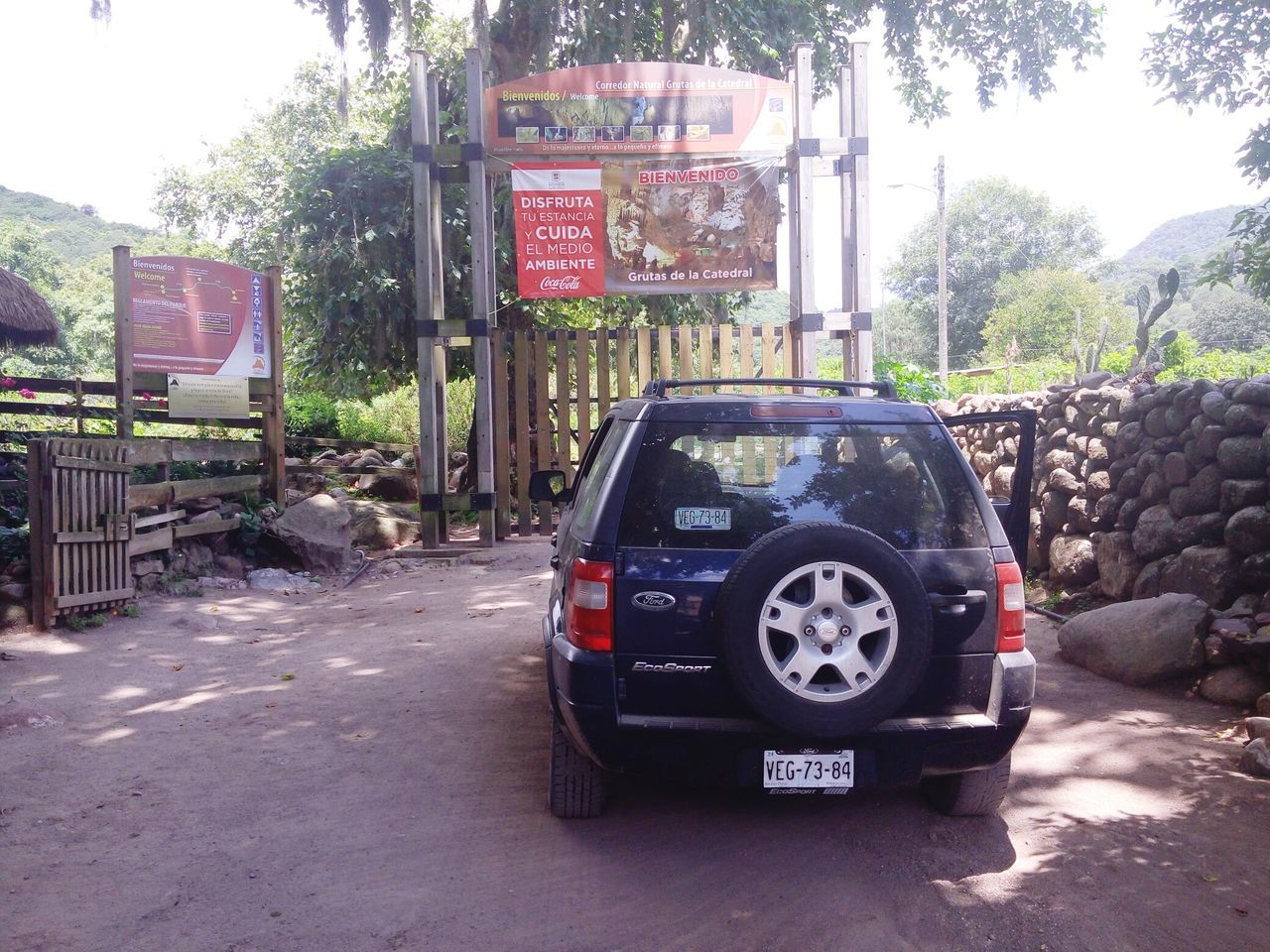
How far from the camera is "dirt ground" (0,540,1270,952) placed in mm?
3311

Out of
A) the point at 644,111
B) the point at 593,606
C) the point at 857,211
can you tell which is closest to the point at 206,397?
the point at 644,111

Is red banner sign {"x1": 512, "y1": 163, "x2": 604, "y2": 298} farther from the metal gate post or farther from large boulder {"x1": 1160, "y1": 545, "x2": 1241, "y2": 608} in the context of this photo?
large boulder {"x1": 1160, "y1": 545, "x2": 1241, "y2": 608}

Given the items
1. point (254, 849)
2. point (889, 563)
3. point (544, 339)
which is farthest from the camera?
point (544, 339)

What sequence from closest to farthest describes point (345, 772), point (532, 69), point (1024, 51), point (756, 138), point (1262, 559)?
point (345, 772)
point (1262, 559)
point (756, 138)
point (532, 69)
point (1024, 51)

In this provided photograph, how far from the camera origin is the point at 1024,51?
17.0m

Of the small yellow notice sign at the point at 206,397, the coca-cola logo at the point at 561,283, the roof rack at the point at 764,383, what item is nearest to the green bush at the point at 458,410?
the small yellow notice sign at the point at 206,397

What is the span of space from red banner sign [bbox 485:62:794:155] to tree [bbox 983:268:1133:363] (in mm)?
32900

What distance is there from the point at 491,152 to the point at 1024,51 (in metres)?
11.2

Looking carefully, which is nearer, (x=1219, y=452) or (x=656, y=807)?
(x=656, y=807)

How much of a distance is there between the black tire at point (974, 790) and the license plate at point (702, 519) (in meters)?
Answer: 1.39

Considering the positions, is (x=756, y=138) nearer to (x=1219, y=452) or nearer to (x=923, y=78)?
(x=1219, y=452)

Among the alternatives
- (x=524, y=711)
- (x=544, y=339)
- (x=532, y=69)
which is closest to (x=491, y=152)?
(x=544, y=339)

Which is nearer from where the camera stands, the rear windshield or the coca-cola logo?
the rear windshield

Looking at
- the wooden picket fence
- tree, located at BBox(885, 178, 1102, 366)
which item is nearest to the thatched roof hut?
the wooden picket fence
